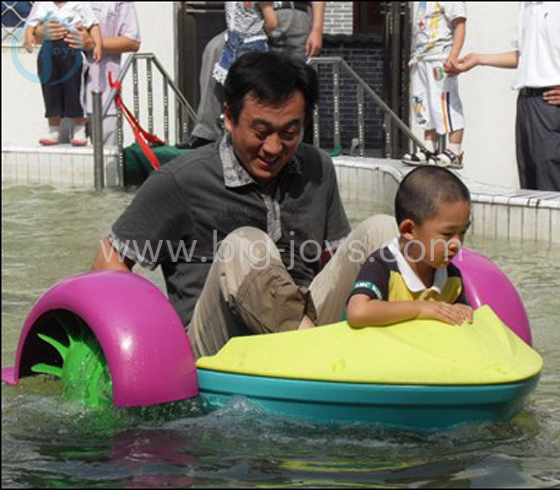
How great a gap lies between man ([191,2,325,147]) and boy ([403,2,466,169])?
2.56 ft

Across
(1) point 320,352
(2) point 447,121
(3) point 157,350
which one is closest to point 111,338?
(3) point 157,350

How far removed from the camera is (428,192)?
4.15 meters

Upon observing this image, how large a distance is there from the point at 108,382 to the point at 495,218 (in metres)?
4.63

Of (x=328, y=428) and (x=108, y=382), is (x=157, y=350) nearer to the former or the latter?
(x=108, y=382)

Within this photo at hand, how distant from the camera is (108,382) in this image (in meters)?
4.26

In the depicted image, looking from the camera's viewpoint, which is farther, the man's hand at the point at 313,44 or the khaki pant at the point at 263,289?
the man's hand at the point at 313,44

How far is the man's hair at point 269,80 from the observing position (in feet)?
14.6

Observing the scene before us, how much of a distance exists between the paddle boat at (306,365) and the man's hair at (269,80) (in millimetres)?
686

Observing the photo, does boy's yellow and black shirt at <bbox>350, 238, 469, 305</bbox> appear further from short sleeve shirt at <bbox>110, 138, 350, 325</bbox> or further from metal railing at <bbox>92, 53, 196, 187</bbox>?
metal railing at <bbox>92, 53, 196, 187</bbox>

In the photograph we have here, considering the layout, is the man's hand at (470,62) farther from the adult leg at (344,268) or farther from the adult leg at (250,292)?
the adult leg at (250,292)

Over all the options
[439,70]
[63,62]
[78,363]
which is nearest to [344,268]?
[78,363]

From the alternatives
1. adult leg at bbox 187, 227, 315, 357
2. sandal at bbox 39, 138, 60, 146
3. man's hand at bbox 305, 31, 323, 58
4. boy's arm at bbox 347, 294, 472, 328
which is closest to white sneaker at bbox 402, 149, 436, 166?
man's hand at bbox 305, 31, 323, 58

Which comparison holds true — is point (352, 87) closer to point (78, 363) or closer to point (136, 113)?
point (136, 113)

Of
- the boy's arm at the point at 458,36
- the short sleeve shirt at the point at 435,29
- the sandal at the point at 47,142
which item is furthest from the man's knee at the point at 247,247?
the sandal at the point at 47,142
